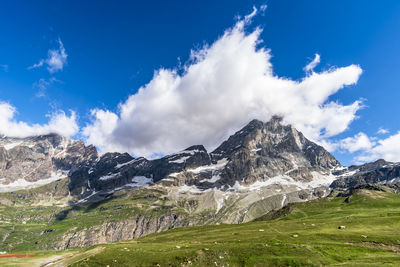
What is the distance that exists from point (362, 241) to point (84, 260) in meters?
78.6

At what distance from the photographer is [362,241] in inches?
2931

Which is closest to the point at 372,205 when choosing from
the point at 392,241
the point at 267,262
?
the point at 392,241

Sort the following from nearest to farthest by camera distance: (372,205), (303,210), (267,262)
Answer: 1. (267,262)
2. (372,205)
3. (303,210)

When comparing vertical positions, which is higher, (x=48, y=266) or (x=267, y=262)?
(x=48, y=266)

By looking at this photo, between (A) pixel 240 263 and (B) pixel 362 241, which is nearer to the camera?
(A) pixel 240 263

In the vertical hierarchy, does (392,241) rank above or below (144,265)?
below

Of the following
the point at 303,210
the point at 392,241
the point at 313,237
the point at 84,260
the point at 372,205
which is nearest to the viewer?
the point at 84,260

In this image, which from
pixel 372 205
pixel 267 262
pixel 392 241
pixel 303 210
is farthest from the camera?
pixel 303 210

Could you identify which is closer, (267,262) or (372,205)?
(267,262)

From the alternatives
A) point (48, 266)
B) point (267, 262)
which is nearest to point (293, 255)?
point (267, 262)

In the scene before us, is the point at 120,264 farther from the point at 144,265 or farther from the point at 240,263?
the point at 240,263

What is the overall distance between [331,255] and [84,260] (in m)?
60.4

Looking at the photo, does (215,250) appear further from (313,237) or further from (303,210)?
(303,210)

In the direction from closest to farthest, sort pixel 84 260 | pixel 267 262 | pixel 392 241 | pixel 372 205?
1. pixel 267 262
2. pixel 84 260
3. pixel 392 241
4. pixel 372 205
